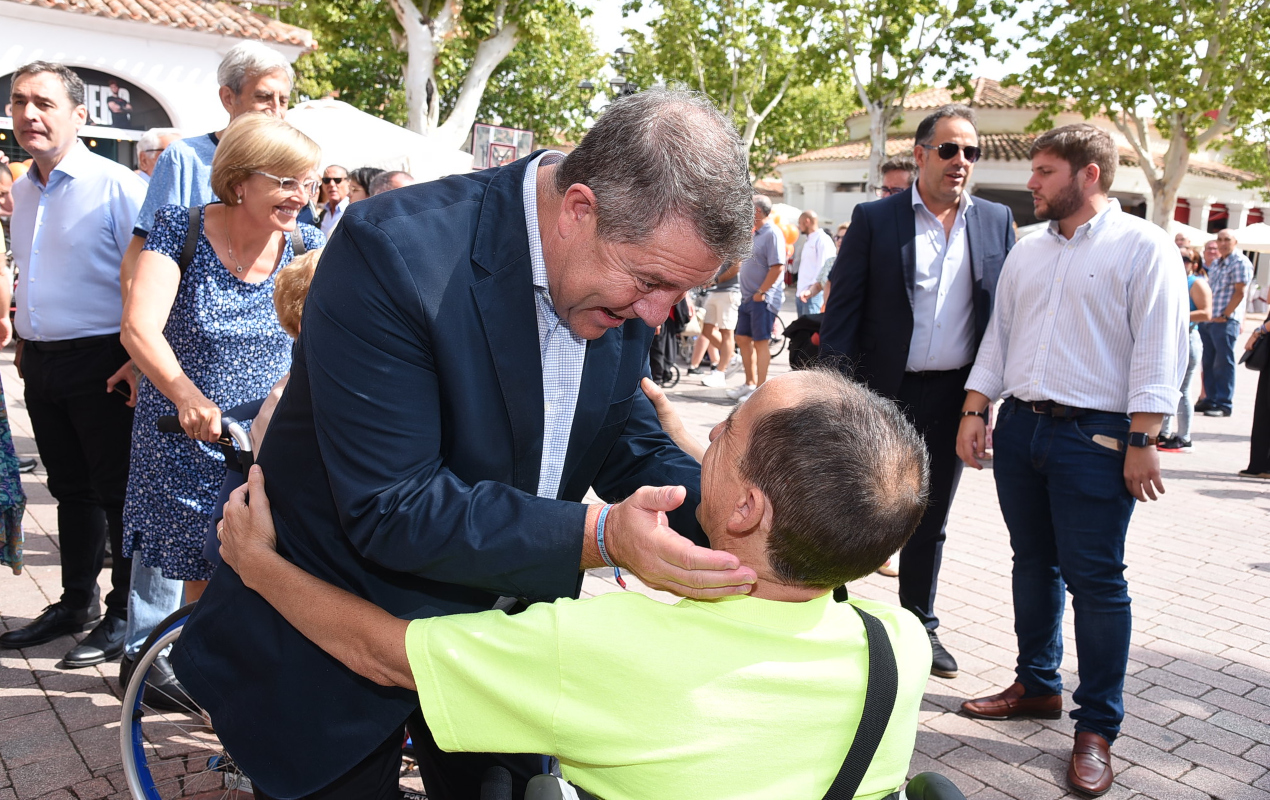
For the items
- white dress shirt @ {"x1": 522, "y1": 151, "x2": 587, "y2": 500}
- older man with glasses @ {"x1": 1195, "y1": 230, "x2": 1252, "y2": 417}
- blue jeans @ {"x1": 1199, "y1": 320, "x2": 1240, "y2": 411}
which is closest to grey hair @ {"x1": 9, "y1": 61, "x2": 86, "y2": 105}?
white dress shirt @ {"x1": 522, "y1": 151, "x2": 587, "y2": 500}

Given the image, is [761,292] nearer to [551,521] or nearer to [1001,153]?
[551,521]

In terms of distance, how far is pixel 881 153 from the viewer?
2744 cm

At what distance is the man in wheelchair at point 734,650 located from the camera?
156 cm

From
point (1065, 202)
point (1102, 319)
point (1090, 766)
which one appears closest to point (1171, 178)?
point (1065, 202)

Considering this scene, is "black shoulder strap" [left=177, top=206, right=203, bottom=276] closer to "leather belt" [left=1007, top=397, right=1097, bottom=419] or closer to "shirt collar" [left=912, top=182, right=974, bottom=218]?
"shirt collar" [left=912, top=182, right=974, bottom=218]

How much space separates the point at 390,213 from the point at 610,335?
19.6 inches

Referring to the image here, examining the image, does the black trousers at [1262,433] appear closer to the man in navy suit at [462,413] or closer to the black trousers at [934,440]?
the black trousers at [934,440]

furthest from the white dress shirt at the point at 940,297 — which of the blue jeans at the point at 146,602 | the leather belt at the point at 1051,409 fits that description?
the blue jeans at the point at 146,602

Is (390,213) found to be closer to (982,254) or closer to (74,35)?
(982,254)

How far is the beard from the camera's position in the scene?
3736 millimetres

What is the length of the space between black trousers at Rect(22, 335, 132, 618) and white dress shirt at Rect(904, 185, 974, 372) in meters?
3.43

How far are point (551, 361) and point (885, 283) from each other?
286 centimetres

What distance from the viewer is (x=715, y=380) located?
12.5m

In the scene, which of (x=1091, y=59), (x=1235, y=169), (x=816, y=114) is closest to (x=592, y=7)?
(x=1091, y=59)
